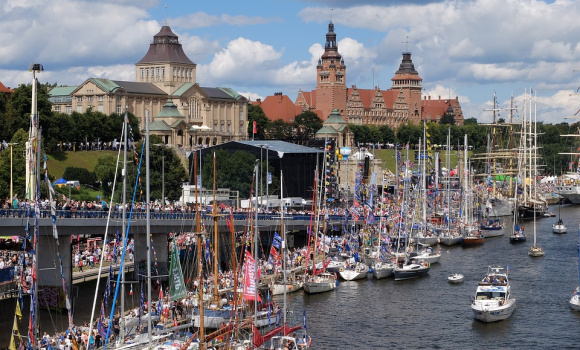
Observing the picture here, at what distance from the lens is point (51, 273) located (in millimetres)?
70375

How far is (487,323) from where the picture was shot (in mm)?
68562

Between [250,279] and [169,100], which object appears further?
[169,100]

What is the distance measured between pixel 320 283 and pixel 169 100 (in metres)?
103

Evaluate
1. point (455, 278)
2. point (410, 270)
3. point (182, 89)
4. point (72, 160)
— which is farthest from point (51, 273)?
point (182, 89)

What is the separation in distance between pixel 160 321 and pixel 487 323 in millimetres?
21564

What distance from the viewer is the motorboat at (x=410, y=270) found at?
278 feet

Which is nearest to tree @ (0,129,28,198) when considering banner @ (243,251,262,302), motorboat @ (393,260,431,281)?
motorboat @ (393,260,431,281)

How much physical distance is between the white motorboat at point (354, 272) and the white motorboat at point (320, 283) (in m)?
3.83

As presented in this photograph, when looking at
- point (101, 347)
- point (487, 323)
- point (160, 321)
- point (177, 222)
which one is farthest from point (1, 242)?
point (487, 323)

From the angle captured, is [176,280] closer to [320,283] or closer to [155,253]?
[320,283]

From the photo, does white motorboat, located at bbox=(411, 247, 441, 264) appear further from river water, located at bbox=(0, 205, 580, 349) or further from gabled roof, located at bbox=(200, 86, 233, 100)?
gabled roof, located at bbox=(200, 86, 233, 100)

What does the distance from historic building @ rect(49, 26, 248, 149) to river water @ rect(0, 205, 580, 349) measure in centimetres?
8468

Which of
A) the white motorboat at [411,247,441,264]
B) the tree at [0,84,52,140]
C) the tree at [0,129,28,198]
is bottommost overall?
the white motorboat at [411,247,441,264]

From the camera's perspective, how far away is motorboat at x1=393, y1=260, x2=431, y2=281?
84.8m
